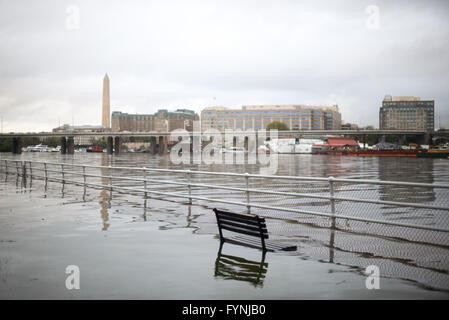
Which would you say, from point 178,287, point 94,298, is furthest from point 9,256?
point 178,287

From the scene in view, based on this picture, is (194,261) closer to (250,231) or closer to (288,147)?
(250,231)

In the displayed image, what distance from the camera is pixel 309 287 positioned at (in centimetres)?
668

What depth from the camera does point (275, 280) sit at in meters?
7.07

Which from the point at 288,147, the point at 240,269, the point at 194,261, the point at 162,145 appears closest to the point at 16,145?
the point at 162,145

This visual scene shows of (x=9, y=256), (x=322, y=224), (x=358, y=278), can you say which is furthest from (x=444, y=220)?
(x=9, y=256)

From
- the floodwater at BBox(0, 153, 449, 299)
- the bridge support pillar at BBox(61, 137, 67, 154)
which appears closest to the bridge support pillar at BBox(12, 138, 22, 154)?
the bridge support pillar at BBox(61, 137, 67, 154)

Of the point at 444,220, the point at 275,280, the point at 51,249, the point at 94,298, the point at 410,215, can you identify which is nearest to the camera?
the point at 94,298

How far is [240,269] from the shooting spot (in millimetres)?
7695

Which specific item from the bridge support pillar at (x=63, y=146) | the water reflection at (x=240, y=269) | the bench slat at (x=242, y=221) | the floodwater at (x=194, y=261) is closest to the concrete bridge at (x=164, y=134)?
the bridge support pillar at (x=63, y=146)

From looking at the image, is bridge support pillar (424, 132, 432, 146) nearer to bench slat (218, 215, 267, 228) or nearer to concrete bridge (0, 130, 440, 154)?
concrete bridge (0, 130, 440, 154)
